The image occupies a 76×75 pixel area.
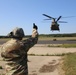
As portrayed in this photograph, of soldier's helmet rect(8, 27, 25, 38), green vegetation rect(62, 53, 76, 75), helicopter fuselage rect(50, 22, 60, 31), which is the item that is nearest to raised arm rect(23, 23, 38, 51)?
soldier's helmet rect(8, 27, 25, 38)

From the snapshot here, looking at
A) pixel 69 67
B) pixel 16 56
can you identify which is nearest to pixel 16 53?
pixel 16 56

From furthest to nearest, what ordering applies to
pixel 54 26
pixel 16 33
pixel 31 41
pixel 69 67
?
pixel 54 26, pixel 69 67, pixel 31 41, pixel 16 33

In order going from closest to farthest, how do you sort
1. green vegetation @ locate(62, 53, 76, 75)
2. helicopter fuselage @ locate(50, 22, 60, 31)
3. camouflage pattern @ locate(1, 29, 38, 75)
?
camouflage pattern @ locate(1, 29, 38, 75)
green vegetation @ locate(62, 53, 76, 75)
helicopter fuselage @ locate(50, 22, 60, 31)

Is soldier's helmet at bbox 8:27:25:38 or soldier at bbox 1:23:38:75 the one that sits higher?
soldier's helmet at bbox 8:27:25:38

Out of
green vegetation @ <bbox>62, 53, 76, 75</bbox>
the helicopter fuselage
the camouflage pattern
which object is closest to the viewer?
the camouflage pattern

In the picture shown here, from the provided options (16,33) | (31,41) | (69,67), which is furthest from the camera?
(69,67)

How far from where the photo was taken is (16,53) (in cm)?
471

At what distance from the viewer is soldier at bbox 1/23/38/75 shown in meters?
4.68

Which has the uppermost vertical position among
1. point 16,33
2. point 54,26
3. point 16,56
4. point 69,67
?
point 16,33

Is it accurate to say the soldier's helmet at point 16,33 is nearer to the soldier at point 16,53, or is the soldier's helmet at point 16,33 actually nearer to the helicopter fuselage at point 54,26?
the soldier at point 16,53

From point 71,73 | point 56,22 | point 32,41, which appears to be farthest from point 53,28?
point 32,41

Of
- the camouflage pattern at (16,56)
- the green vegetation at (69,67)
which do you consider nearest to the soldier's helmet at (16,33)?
the camouflage pattern at (16,56)

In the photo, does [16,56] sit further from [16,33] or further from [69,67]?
[69,67]

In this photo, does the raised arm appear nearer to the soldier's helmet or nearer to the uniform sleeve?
the uniform sleeve
